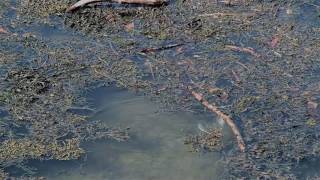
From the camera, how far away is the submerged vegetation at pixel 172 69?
3480 millimetres

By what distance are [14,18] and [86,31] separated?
59 cm

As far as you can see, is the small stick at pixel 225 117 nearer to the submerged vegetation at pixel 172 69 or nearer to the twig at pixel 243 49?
the submerged vegetation at pixel 172 69

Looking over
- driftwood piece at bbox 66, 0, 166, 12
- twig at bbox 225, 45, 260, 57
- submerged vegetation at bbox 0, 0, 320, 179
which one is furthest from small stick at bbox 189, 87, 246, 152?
driftwood piece at bbox 66, 0, 166, 12

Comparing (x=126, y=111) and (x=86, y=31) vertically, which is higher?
(x=86, y=31)

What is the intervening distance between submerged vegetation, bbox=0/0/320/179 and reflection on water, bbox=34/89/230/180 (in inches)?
3.0

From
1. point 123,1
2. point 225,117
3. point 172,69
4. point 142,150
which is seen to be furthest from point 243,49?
point 142,150

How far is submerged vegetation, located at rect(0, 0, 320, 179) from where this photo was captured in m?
3.48

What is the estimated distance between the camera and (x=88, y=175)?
A: 3.35 meters

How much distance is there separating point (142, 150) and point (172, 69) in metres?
0.75

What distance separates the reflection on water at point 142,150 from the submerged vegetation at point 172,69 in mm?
75

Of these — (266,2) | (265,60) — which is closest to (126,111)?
(265,60)

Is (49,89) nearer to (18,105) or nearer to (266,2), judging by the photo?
(18,105)

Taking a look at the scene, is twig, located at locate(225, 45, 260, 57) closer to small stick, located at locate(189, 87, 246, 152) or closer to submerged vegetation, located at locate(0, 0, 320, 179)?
submerged vegetation, located at locate(0, 0, 320, 179)

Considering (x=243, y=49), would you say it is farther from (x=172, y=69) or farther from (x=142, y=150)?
(x=142, y=150)
